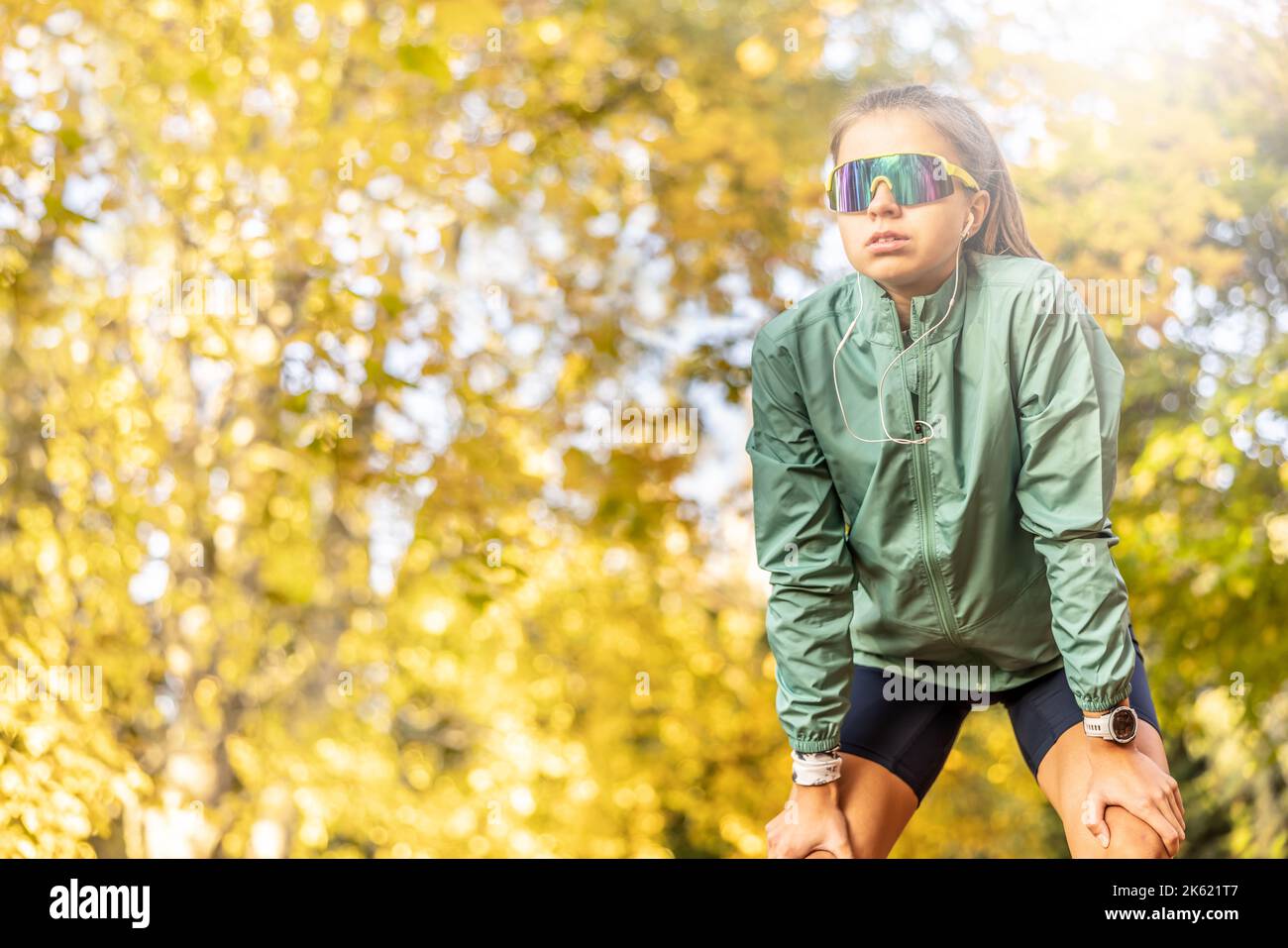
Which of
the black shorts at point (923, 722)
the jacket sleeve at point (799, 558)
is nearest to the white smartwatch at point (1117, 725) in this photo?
the black shorts at point (923, 722)

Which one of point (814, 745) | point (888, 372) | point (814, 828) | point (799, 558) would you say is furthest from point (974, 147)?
point (814, 828)

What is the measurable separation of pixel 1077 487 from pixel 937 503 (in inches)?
8.0

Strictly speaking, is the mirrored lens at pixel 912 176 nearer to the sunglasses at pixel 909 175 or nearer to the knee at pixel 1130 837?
the sunglasses at pixel 909 175

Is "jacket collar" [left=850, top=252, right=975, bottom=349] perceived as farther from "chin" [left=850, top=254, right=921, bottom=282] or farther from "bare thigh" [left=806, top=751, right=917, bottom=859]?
"bare thigh" [left=806, top=751, right=917, bottom=859]

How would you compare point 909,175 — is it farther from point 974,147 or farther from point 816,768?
point 816,768

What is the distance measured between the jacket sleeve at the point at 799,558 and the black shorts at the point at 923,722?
0.12m

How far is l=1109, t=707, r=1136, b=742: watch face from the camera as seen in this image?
5.40 feet

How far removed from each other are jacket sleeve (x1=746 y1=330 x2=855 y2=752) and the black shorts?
0.12 meters

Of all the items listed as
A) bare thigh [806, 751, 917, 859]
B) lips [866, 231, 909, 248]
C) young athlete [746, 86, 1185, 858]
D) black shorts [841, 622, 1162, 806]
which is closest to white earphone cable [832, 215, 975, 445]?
young athlete [746, 86, 1185, 858]

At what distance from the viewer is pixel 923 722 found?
1953 millimetres
